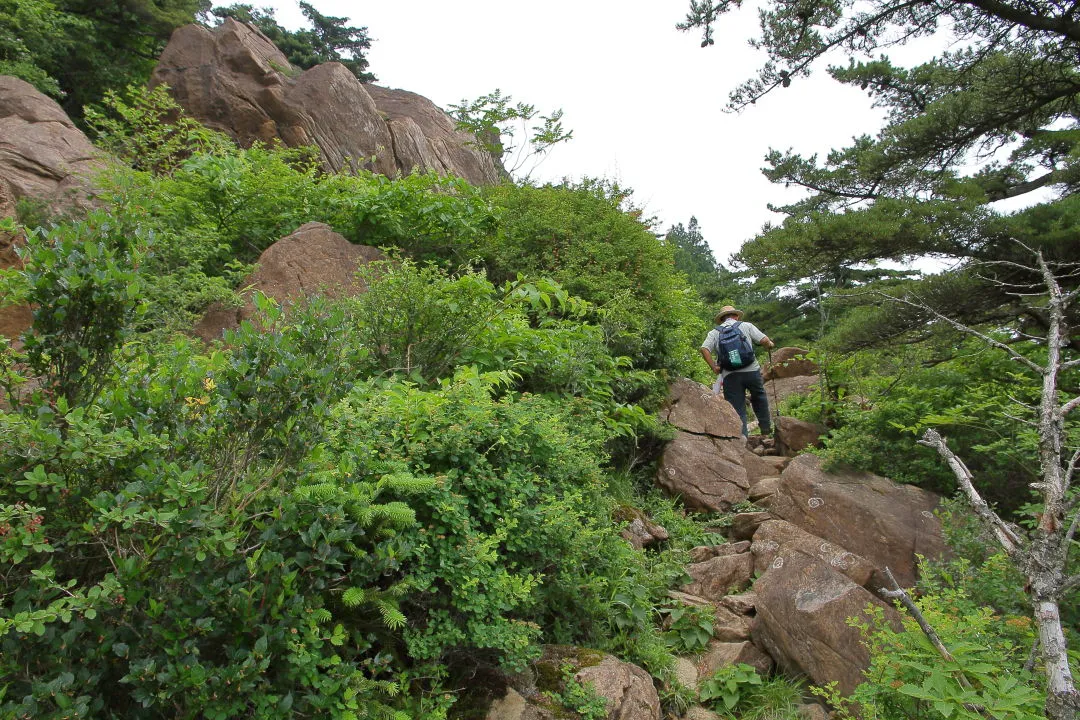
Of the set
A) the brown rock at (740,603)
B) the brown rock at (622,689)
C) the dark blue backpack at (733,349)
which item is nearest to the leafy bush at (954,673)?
the brown rock at (622,689)

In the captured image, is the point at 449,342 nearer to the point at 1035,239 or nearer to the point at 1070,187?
the point at 1035,239

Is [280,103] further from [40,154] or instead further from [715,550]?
[715,550]

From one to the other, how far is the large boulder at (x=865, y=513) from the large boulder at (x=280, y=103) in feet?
28.9

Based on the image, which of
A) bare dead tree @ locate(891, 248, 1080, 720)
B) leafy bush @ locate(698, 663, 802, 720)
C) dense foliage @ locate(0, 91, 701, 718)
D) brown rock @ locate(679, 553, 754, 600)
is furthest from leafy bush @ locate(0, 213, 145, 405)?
brown rock @ locate(679, 553, 754, 600)

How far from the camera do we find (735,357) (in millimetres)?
8234

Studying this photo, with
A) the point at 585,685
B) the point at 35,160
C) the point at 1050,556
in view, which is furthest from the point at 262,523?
the point at 35,160

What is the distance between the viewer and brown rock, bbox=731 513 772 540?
5.46 m

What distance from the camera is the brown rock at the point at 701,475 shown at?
5910 mm

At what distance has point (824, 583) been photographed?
12.5 ft

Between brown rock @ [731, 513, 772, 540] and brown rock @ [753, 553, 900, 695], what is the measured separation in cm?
140

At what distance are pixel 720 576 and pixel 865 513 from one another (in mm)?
1390

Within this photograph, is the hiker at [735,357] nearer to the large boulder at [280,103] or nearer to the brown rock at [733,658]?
the brown rock at [733,658]

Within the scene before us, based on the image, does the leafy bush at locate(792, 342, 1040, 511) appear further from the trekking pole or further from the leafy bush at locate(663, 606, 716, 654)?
the leafy bush at locate(663, 606, 716, 654)

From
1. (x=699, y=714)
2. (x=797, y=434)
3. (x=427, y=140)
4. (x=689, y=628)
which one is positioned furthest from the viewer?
(x=427, y=140)
